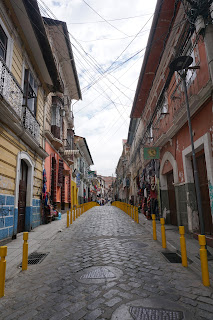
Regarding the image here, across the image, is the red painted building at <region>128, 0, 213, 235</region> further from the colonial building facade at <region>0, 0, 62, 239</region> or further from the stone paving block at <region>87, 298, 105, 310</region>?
the colonial building facade at <region>0, 0, 62, 239</region>

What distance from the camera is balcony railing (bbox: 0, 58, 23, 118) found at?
21.9ft

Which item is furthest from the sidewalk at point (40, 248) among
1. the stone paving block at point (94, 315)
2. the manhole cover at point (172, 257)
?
the stone paving block at point (94, 315)

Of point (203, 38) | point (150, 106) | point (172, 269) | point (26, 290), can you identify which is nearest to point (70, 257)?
point (26, 290)

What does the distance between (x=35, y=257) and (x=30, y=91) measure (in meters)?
7.69

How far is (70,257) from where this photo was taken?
568cm

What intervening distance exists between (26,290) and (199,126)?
622cm

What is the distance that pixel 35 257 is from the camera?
5910 millimetres

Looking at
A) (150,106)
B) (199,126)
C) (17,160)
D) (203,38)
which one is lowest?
(17,160)

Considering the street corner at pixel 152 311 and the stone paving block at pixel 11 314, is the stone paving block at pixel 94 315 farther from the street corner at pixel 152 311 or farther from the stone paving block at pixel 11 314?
the stone paving block at pixel 11 314

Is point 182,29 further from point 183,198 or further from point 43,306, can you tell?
point 43,306

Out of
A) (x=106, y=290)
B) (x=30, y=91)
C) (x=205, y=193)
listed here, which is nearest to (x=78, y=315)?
(x=106, y=290)

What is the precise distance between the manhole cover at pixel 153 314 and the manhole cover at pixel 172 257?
2.46m

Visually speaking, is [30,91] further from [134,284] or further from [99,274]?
[134,284]

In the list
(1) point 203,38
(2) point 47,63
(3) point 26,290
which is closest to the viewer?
(3) point 26,290
